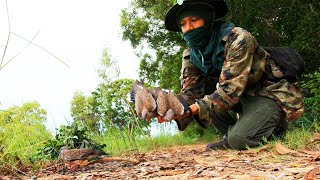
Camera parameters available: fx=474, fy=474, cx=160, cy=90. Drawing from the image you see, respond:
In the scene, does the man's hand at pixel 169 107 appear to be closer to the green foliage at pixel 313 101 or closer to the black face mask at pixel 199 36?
the black face mask at pixel 199 36

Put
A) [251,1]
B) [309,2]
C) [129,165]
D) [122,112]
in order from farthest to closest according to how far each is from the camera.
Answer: [122,112] → [251,1] → [309,2] → [129,165]

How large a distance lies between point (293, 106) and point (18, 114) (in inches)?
90.8

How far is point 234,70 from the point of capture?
11.5 ft

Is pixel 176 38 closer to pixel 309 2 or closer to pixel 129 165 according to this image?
pixel 309 2

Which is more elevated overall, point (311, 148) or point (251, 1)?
point (251, 1)

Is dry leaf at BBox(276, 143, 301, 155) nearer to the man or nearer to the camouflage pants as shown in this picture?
the man

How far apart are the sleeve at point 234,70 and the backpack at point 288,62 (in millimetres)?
449

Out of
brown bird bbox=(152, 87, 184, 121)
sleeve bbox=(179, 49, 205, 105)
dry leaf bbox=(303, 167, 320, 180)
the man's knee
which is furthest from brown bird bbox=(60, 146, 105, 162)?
dry leaf bbox=(303, 167, 320, 180)

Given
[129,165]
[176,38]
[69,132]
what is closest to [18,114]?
[69,132]

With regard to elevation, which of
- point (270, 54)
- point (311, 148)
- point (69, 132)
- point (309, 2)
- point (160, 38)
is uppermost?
point (160, 38)

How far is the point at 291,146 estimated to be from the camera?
3.09m

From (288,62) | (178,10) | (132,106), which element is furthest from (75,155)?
(132,106)

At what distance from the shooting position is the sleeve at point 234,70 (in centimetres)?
346

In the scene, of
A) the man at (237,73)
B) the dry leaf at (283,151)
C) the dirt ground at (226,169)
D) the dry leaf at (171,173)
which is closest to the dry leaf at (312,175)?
the dirt ground at (226,169)
